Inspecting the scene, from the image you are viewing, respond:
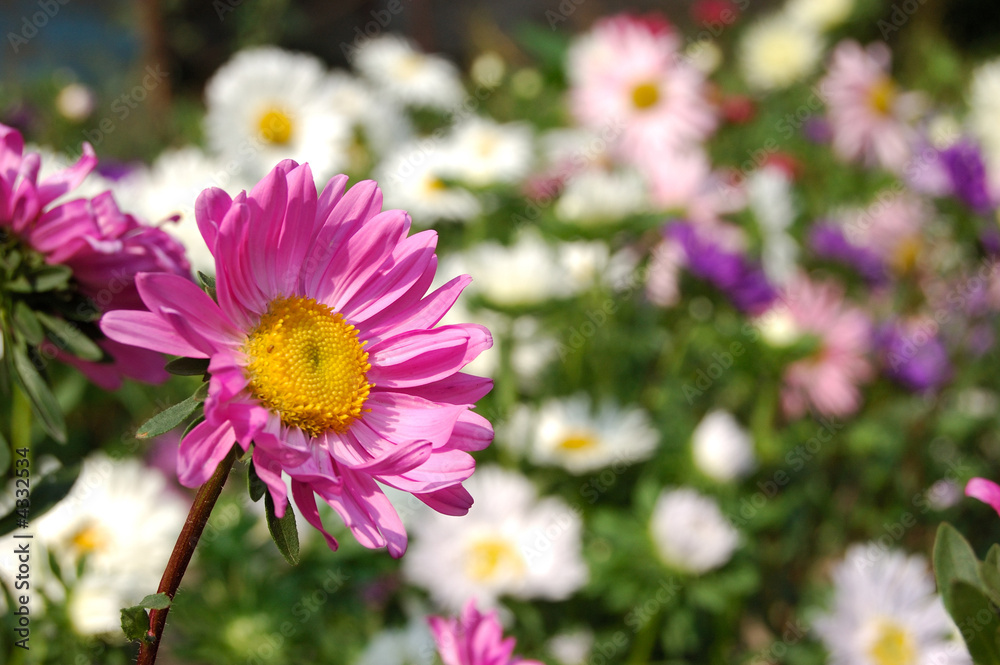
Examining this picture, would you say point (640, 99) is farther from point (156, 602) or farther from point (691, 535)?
point (156, 602)

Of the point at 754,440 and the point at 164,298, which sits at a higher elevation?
the point at 164,298

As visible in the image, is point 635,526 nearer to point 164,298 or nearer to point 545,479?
point 545,479

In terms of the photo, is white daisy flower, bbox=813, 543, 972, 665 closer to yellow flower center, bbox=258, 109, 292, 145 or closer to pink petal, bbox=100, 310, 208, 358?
pink petal, bbox=100, 310, 208, 358

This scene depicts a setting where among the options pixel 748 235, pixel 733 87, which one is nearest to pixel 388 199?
pixel 748 235

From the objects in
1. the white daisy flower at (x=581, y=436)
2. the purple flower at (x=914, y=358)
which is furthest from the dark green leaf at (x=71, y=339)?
the purple flower at (x=914, y=358)

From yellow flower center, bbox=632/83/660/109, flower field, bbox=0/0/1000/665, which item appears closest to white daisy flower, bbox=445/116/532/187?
flower field, bbox=0/0/1000/665

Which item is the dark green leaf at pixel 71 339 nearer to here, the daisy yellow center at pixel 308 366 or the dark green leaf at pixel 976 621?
the daisy yellow center at pixel 308 366
